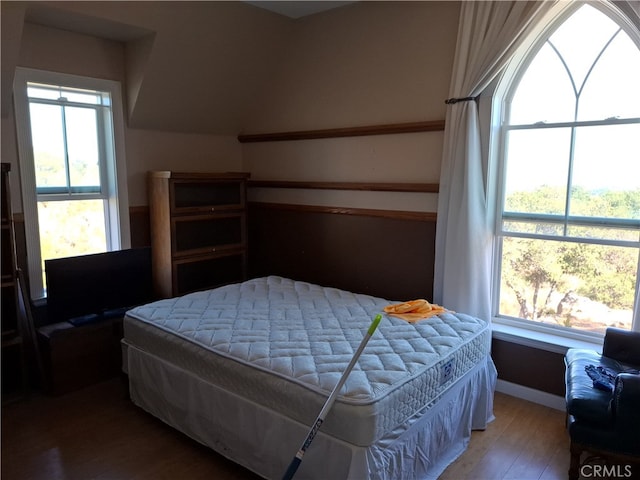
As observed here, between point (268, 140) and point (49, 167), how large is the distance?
1779 mm

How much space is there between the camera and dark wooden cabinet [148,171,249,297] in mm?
3623

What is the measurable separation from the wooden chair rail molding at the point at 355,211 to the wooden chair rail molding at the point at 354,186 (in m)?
0.16

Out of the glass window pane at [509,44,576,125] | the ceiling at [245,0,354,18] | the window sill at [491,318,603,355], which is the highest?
the ceiling at [245,0,354,18]

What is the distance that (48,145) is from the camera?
3195mm

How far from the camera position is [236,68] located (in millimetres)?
3746

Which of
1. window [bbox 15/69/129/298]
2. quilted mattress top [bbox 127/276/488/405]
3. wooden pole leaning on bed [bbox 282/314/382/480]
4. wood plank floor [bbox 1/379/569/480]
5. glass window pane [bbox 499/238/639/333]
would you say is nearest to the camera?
wooden pole leaning on bed [bbox 282/314/382/480]

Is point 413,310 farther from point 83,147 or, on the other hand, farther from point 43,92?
point 43,92

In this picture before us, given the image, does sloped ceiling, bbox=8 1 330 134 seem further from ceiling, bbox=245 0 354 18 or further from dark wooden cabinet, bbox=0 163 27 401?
dark wooden cabinet, bbox=0 163 27 401

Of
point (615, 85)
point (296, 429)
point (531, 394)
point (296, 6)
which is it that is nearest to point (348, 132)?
point (296, 6)

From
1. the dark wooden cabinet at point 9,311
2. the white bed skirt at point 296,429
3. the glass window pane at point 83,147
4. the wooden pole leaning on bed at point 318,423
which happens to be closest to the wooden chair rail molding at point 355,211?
the white bed skirt at point 296,429

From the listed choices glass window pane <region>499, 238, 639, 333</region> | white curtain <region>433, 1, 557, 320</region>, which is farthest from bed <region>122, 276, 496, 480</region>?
glass window pane <region>499, 238, 639, 333</region>

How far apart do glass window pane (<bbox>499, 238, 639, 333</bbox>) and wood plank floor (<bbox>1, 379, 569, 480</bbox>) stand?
608mm

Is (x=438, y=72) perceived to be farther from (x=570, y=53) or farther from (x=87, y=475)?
(x=87, y=475)

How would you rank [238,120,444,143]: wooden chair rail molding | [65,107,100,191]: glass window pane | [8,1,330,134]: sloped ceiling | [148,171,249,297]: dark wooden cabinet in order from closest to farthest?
1. [8,1,330,134]: sloped ceiling
2. [238,120,444,143]: wooden chair rail molding
3. [65,107,100,191]: glass window pane
4. [148,171,249,297]: dark wooden cabinet
